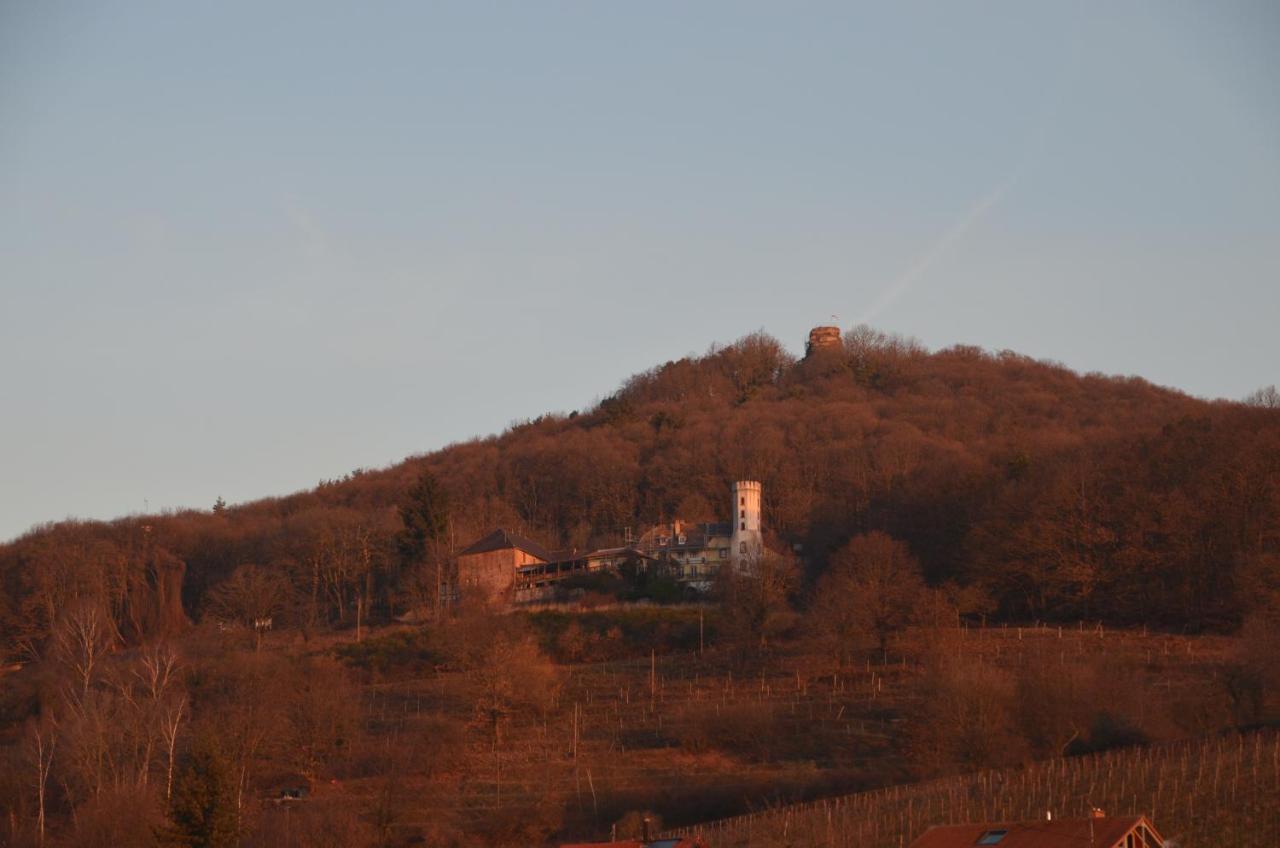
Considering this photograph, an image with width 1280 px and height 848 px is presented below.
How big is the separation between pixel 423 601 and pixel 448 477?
26848mm

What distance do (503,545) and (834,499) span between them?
15.4m

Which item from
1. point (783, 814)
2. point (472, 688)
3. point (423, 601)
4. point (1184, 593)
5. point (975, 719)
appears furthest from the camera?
point (423, 601)

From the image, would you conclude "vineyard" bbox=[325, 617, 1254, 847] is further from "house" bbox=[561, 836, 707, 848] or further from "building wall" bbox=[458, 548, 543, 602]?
"building wall" bbox=[458, 548, 543, 602]

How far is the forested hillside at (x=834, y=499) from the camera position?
5556 centimetres

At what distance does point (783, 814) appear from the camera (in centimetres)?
3662

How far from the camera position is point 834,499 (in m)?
74.5

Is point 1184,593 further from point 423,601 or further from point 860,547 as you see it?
point 423,601

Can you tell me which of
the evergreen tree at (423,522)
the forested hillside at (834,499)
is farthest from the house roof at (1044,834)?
the evergreen tree at (423,522)

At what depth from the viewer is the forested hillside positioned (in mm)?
55562

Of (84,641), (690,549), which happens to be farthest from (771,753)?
(690,549)

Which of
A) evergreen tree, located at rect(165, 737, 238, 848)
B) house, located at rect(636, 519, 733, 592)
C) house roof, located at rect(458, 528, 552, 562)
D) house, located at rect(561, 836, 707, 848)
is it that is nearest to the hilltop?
evergreen tree, located at rect(165, 737, 238, 848)

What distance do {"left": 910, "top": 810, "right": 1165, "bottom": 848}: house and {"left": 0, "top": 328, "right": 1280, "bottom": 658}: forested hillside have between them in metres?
25.2

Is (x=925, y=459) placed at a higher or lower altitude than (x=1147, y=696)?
higher

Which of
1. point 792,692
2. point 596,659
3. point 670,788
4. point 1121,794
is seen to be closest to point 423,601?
point 596,659
